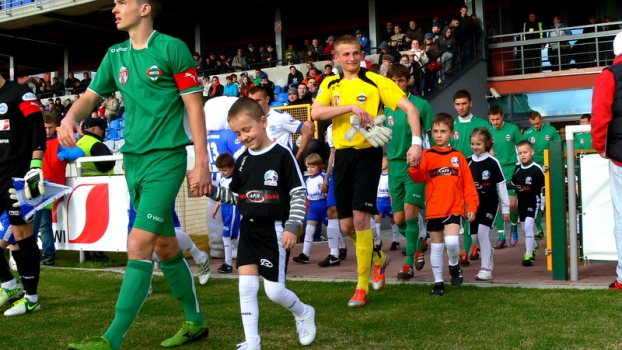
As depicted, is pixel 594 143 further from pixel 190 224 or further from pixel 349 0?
pixel 349 0

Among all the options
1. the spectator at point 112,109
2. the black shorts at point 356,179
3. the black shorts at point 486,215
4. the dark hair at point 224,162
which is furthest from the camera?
the spectator at point 112,109

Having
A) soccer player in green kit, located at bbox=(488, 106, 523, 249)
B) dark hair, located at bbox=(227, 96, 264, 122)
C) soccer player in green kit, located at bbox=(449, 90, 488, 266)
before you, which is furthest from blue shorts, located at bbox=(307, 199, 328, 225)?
dark hair, located at bbox=(227, 96, 264, 122)

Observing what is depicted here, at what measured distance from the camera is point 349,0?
3045cm

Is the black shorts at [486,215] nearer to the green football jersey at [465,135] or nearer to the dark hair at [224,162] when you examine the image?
the green football jersey at [465,135]

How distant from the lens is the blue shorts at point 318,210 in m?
10.8

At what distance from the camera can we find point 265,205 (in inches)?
195

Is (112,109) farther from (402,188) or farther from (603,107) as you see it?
(603,107)

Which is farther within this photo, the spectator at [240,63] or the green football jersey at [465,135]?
the spectator at [240,63]

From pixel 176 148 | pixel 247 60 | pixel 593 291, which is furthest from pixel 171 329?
pixel 247 60

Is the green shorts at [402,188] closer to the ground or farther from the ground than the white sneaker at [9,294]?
A: farther from the ground

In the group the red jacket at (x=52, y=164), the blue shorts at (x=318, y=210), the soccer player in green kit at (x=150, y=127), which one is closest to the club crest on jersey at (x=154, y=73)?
the soccer player in green kit at (x=150, y=127)

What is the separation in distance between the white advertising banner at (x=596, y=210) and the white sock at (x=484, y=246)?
0.98 meters

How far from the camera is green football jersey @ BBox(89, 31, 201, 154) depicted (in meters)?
4.70

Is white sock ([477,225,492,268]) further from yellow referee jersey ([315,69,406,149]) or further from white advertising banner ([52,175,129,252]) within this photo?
white advertising banner ([52,175,129,252])
